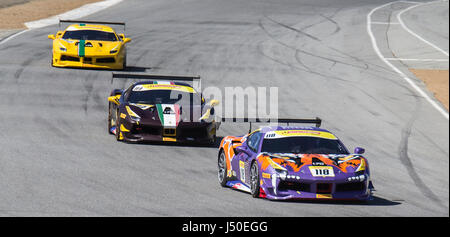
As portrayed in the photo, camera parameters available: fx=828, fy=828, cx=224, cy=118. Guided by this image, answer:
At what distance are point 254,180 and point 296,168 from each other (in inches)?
30.2

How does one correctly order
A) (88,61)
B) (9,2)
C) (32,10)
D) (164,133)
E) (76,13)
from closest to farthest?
1. (164,133)
2. (88,61)
3. (76,13)
4. (32,10)
5. (9,2)

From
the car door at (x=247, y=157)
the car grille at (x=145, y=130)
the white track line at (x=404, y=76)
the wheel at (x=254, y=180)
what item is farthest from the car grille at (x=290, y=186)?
the white track line at (x=404, y=76)

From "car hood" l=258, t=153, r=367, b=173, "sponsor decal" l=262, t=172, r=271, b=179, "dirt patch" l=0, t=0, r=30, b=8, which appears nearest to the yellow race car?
"car hood" l=258, t=153, r=367, b=173

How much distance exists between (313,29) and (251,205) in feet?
96.1

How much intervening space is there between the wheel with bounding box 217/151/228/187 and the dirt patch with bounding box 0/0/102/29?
26.0 m

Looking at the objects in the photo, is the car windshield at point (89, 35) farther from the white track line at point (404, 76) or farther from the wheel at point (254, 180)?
the wheel at point (254, 180)

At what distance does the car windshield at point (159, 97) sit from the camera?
18.0 meters

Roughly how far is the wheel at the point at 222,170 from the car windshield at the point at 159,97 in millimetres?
4062

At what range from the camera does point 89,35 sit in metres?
27.4

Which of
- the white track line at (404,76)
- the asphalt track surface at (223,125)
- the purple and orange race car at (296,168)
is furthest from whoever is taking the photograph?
the white track line at (404,76)

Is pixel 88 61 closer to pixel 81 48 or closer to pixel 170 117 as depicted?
pixel 81 48

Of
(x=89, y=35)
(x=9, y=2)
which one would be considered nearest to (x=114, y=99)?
(x=89, y=35)

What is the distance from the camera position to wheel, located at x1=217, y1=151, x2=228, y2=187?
44.9ft

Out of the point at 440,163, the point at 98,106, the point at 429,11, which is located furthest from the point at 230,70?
the point at 429,11
